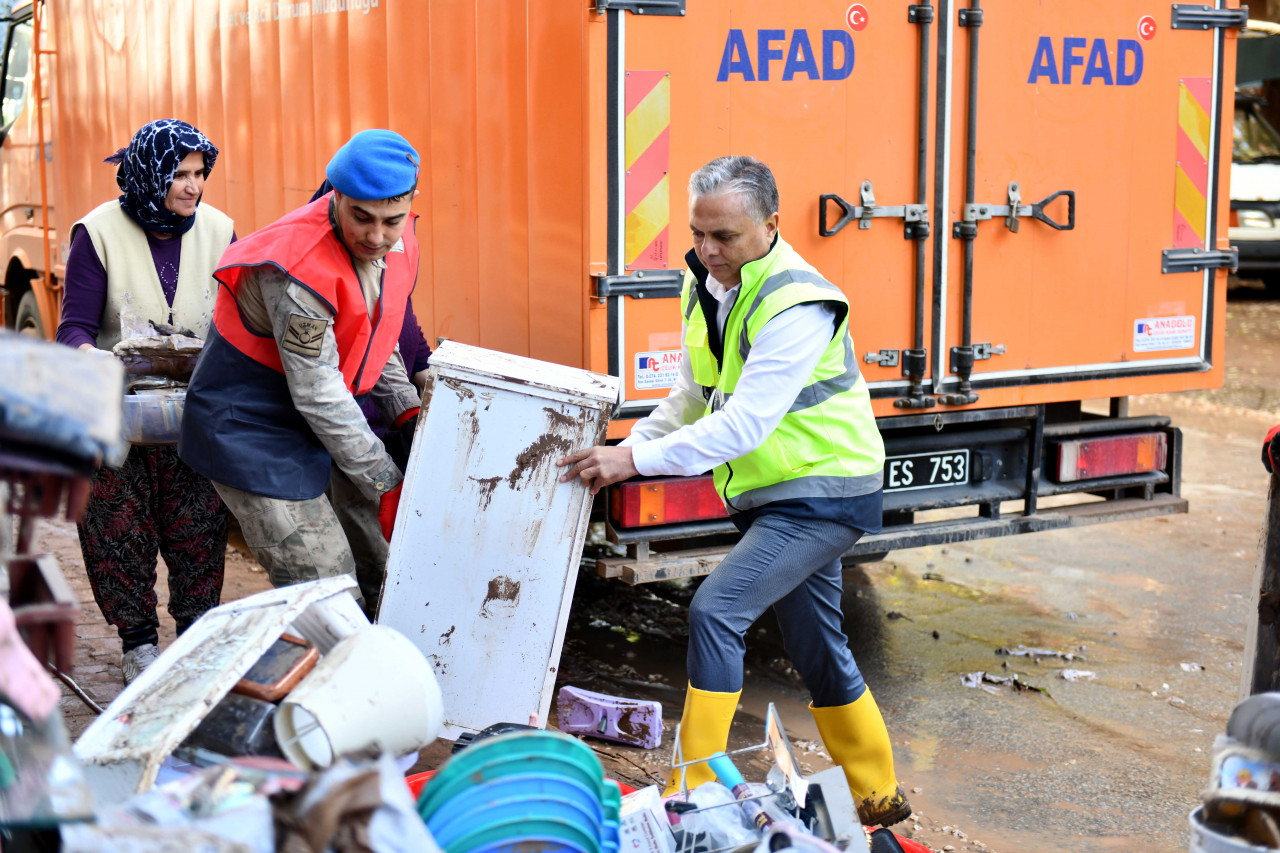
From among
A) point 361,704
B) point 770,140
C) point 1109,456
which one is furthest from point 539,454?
point 1109,456

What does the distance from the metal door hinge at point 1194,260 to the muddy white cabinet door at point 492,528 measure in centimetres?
254

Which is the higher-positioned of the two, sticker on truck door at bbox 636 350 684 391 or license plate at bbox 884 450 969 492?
sticker on truck door at bbox 636 350 684 391

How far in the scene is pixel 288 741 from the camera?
2.09 m

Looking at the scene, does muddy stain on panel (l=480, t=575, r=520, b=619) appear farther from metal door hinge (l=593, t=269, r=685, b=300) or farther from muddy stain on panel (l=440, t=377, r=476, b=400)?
metal door hinge (l=593, t=269, r=685, b=300)

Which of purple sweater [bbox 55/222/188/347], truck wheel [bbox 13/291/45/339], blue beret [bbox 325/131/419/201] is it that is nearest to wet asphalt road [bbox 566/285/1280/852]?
blue beret [bbox 325/131/419/201]

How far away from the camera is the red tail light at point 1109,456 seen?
181 inches

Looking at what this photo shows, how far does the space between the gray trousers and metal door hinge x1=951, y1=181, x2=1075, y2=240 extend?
1542 mm

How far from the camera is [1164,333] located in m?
4.65

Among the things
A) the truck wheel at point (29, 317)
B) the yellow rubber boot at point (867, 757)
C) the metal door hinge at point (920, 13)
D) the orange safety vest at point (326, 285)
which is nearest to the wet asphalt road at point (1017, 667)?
the yellow rubber boot at point (867, 757)

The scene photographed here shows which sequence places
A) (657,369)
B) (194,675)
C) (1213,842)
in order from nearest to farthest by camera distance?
(1213,842), (194,675), (657,369)

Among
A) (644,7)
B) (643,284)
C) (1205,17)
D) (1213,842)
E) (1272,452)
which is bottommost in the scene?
(1213,842)

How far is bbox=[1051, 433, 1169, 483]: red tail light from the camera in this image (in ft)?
15.1

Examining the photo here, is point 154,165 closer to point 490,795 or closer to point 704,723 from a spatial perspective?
point 704,723

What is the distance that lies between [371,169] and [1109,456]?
305 centimetres
